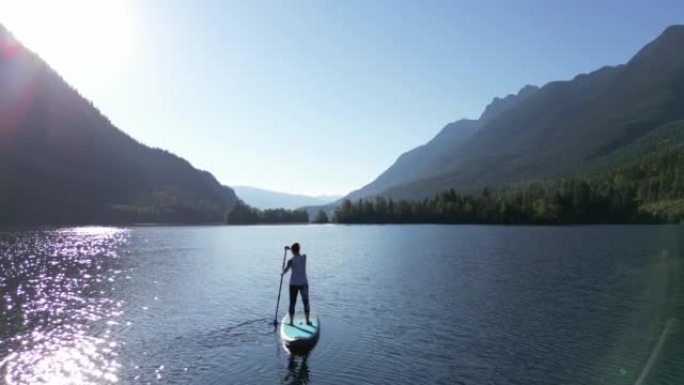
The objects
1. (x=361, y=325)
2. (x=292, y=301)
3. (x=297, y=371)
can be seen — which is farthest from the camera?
(x=361, y=325)

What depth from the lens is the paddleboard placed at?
3020 cm

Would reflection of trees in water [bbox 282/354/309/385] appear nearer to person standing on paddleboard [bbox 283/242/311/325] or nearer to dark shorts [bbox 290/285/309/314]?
person standing on paddleboard [bbox 283/242/311/325]

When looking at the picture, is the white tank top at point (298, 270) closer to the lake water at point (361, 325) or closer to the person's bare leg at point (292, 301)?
the person's bare leg at point (292, 301)

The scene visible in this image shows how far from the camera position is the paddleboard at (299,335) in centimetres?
3020

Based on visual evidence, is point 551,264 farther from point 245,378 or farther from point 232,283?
point 245,378

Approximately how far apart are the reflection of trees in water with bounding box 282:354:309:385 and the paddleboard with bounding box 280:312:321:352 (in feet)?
2.13

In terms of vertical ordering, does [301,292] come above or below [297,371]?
above

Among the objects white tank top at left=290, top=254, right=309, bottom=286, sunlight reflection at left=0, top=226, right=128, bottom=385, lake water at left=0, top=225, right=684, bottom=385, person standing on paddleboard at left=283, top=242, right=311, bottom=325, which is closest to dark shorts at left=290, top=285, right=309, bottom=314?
person standing on paddleboard at left=283, top=242, right=311, bottom=325

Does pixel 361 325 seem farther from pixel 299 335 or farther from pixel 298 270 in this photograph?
pixel 299 335

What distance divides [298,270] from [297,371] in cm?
851

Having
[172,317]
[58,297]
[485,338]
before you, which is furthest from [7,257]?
[485,338]

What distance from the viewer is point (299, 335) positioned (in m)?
30.9

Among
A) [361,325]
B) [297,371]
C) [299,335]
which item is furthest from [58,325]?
[361,325]

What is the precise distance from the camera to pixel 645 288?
5394 cm
